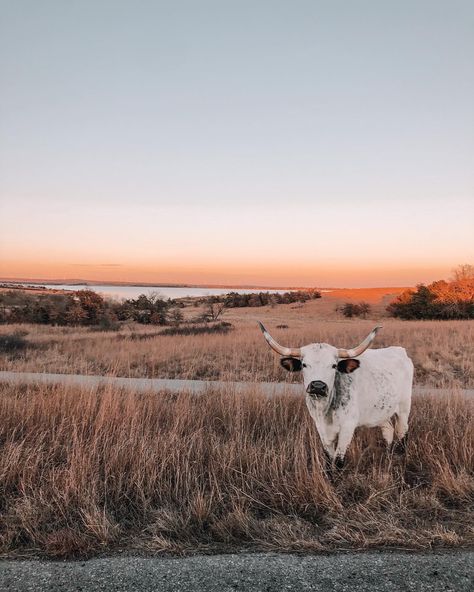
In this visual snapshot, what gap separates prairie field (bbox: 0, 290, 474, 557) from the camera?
3.81 metres

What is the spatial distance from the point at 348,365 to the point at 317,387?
0.60 metres

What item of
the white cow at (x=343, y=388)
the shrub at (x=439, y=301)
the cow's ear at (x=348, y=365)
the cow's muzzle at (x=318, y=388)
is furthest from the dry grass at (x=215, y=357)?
the shrub at (x=439, y=301)

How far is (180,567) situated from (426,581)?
1558 millimetres

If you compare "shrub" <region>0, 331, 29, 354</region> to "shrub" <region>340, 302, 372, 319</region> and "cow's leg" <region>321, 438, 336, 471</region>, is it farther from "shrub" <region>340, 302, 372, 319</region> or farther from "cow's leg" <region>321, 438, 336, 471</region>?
"shrub" <region>340, 302, 372, 319</region>

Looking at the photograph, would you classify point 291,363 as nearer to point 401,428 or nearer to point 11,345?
point 401,428

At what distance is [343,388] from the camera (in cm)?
500

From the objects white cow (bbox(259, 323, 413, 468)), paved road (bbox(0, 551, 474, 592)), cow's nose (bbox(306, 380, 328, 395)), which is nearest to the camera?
paved road (bbox(0, 551, 474, 592))

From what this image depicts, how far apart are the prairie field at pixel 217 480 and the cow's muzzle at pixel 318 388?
742 mm

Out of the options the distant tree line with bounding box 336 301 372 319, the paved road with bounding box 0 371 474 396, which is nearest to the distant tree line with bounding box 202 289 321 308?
the distant tree line with bounding box 336 301 372 319

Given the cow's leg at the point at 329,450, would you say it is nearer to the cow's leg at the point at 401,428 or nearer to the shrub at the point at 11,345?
the cow's leg at the point at 401,428

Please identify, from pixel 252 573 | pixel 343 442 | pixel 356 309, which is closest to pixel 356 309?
pixel 356 309

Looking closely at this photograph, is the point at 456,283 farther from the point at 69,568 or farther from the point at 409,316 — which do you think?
the point at 69,568

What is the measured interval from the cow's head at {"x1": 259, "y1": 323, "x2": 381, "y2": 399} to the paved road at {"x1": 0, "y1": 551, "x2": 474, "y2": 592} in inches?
58.5

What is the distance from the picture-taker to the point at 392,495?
468 cm
